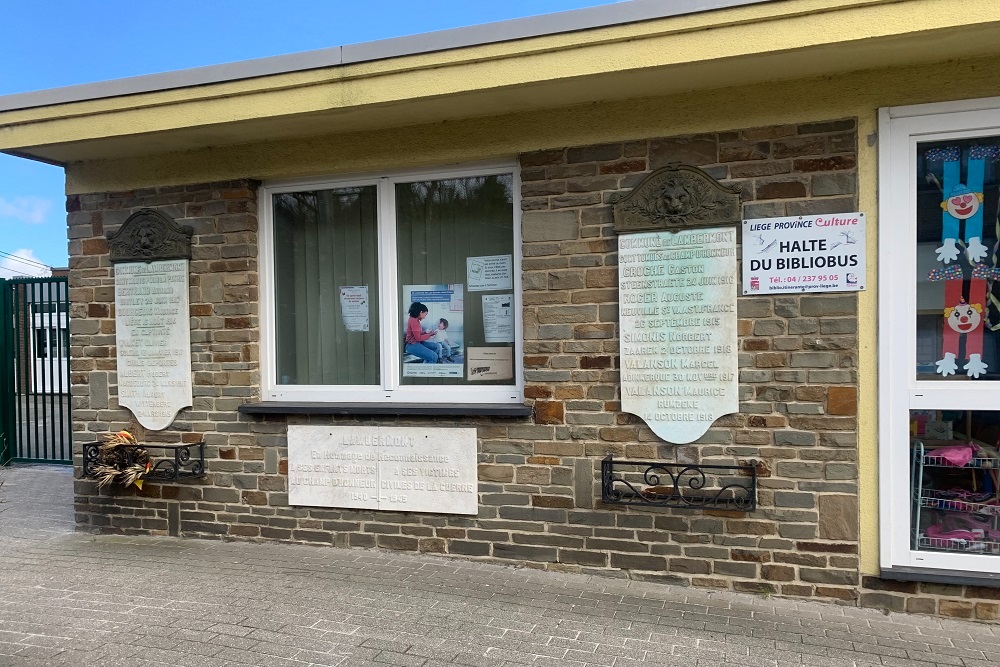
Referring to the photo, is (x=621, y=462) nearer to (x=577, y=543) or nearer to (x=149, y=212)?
(x=577, y=543)

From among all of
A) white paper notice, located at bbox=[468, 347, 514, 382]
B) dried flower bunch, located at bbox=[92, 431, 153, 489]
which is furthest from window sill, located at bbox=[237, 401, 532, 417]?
dried flower bunch, located at bbox=[92, 431, 153, 489]

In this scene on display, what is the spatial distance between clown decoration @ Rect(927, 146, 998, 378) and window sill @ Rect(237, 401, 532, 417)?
2409 millimetres

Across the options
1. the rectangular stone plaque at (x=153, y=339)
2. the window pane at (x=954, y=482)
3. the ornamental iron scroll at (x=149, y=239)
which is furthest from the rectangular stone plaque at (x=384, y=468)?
the window pane at (x=954, y=482)

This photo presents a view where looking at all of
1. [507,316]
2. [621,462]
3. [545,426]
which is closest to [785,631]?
[621,462]

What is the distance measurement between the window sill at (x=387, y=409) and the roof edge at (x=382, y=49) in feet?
7.19

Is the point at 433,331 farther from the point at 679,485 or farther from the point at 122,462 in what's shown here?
the point at 122,462

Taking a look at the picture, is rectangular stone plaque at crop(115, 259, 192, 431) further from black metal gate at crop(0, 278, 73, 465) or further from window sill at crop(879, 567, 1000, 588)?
Answer: window sill at crop(879, 567, 1000, 588)

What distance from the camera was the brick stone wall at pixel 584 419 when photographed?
3.98 m

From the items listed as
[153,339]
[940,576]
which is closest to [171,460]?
[153,339]

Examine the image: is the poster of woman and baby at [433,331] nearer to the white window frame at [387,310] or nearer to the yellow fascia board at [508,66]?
the white window frame at [387,310]

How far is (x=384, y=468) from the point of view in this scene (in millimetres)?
4875

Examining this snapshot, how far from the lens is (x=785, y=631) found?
364cm

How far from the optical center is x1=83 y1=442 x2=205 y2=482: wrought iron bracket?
Result: 526 cm

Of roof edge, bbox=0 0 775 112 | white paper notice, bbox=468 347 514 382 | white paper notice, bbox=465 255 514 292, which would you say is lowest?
white paper notice, bbox=468 347 514 382
